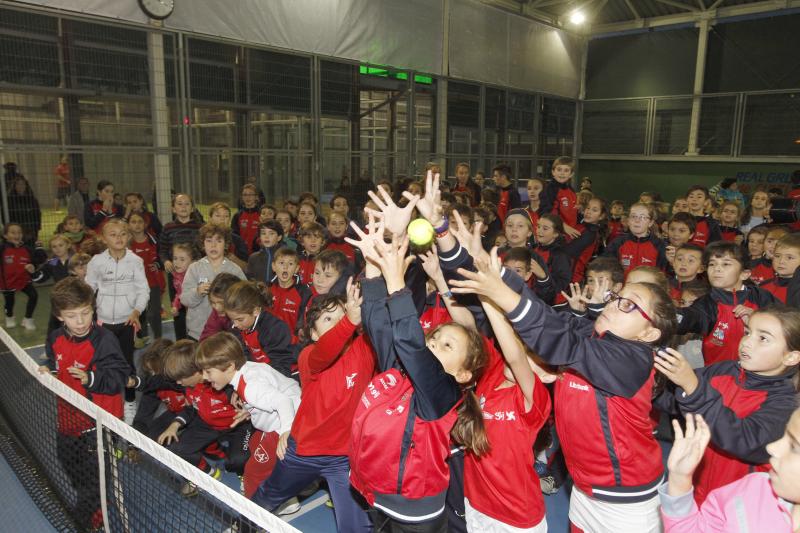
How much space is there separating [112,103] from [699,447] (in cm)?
998

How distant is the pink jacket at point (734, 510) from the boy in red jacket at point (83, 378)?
3.21 m

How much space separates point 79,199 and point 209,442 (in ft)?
22.0

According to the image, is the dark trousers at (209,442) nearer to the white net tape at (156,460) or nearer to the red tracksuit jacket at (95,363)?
the white net tape at (156,460)

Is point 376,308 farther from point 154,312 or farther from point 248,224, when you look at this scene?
point 248,224

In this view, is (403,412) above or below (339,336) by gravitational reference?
below

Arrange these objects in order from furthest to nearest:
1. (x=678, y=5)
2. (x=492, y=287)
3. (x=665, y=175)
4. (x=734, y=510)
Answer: (x=665, y=175) < (x=678, y=5) < (x=492, y=287) < (x=734, y=510)

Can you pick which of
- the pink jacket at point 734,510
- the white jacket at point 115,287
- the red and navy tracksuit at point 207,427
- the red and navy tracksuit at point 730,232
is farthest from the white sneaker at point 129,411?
the red and navy tracksuit at point 730,232

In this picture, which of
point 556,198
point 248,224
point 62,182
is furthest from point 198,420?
point 62,182

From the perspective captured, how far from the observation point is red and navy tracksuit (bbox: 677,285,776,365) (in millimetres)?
3832

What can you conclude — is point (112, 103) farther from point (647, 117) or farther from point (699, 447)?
point (647, 117)

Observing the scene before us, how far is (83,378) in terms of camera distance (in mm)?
3568

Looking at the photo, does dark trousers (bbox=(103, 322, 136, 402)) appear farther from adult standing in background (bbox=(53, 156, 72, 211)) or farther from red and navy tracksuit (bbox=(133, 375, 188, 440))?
adult standing in background (bbox=(53, 156, 72, 211))

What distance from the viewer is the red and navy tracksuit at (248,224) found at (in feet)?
25.9

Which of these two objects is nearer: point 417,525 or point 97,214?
point 417,525
